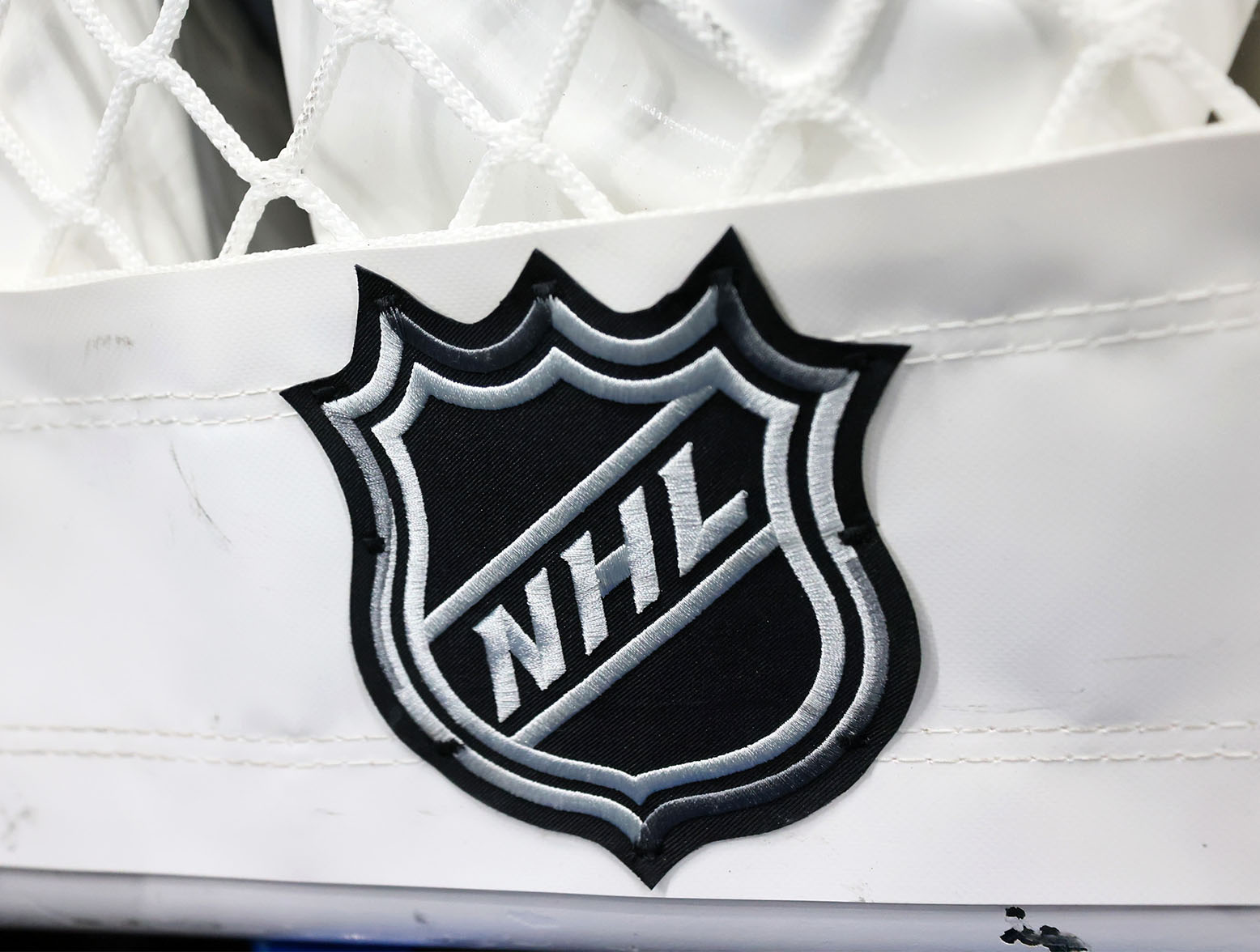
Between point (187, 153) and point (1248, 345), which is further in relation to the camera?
point (187, 153)

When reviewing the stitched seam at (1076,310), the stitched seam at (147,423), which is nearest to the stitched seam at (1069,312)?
the stitched seam at (1076,310)

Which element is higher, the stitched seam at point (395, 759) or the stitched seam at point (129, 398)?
the stitched seam at point (129, 398)

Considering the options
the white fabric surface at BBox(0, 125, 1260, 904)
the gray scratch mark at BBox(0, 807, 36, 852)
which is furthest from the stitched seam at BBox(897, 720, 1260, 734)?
the gray scratch mark at BBox(0, 807, 36, 852)

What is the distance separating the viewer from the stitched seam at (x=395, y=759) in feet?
1.08

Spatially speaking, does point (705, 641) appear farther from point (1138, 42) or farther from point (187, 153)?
point (187, 153)

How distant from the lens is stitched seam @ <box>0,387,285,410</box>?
0.38 meters

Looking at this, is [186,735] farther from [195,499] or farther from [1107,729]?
[1107,729]

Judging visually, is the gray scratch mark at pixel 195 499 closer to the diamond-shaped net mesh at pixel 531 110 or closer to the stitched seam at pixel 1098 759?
the diamond-shaped net mesh at pixel 531 110

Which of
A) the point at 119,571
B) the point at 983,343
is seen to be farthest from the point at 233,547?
the point at 983,343

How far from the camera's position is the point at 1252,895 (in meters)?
0.34

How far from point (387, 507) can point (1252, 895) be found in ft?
1.34

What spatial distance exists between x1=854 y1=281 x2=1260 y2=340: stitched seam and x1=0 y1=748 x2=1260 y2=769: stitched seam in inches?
7.2

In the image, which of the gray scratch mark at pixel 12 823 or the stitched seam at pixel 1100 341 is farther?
the gray scratch mark at pixel 12 823

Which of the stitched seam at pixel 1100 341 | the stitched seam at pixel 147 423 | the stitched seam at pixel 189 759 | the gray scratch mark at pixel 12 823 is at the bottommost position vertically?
the gray scratch mark at pixel 12 823
